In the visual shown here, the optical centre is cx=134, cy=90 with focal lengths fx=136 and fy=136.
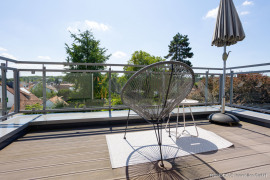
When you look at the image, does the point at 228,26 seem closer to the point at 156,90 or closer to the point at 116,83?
the point at 156,90

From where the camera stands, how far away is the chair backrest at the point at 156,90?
125 cm

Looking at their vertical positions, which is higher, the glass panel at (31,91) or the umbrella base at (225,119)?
the glass panel at (31,91)

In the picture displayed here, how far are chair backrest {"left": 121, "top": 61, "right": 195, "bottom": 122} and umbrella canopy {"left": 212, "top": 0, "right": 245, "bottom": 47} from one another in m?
1.87

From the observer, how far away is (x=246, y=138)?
6.83 feet

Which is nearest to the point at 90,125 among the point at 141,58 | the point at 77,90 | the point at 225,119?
the point at 77,90

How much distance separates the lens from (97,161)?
145 centimetres

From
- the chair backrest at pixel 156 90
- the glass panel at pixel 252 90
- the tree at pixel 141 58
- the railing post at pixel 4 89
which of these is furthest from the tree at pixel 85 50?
the chair backrest at pixel 156 90

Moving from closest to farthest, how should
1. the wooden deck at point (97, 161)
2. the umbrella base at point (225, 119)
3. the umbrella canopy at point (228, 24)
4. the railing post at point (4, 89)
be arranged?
the wooden deck at point (97, 161), the railing post at point (4, 89), the umbrella canopy at point (228, 24), the umbrella base at point (225, 119)

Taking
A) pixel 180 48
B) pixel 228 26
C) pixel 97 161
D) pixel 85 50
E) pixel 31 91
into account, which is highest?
pixel 180 48

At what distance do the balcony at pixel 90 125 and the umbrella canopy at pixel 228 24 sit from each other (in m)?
0.97

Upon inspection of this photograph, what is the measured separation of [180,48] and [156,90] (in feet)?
86.8

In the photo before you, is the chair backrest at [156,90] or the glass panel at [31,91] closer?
the chair backrest at [156,90]

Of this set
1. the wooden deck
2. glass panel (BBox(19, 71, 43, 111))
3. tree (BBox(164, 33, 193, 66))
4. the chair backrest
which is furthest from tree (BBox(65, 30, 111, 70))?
tree (BBox(164, 33, 193, 66))

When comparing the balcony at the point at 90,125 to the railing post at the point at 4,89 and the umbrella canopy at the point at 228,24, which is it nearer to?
the railing post at the point at 4,89
